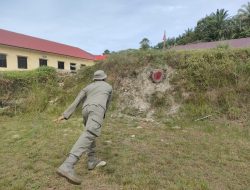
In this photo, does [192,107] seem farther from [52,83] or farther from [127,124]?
[52,83]

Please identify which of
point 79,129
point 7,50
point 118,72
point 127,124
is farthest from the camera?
point 7,50

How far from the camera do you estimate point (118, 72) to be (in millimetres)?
9297

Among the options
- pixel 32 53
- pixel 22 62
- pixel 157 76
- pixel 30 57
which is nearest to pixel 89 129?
pixel 157 76

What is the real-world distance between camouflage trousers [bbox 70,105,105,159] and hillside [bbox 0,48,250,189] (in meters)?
0.48

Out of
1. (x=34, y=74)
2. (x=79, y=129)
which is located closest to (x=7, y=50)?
(x=34, y=74)

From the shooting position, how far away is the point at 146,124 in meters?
7.22

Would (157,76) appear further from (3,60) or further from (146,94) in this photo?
(3,60)

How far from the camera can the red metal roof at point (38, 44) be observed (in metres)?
20.0

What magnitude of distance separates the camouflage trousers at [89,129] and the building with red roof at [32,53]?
16018 mm

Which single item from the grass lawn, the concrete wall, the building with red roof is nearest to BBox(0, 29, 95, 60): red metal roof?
the building with red roof

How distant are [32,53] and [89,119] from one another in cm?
1896

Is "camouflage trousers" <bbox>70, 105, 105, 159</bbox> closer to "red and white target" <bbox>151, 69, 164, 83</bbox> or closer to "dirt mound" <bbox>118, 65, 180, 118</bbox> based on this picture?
"dirt mound" <bbox>118, 65, 180, 118</bbox>

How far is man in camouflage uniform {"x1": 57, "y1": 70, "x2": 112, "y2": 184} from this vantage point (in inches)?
136

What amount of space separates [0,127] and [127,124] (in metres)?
3.42
